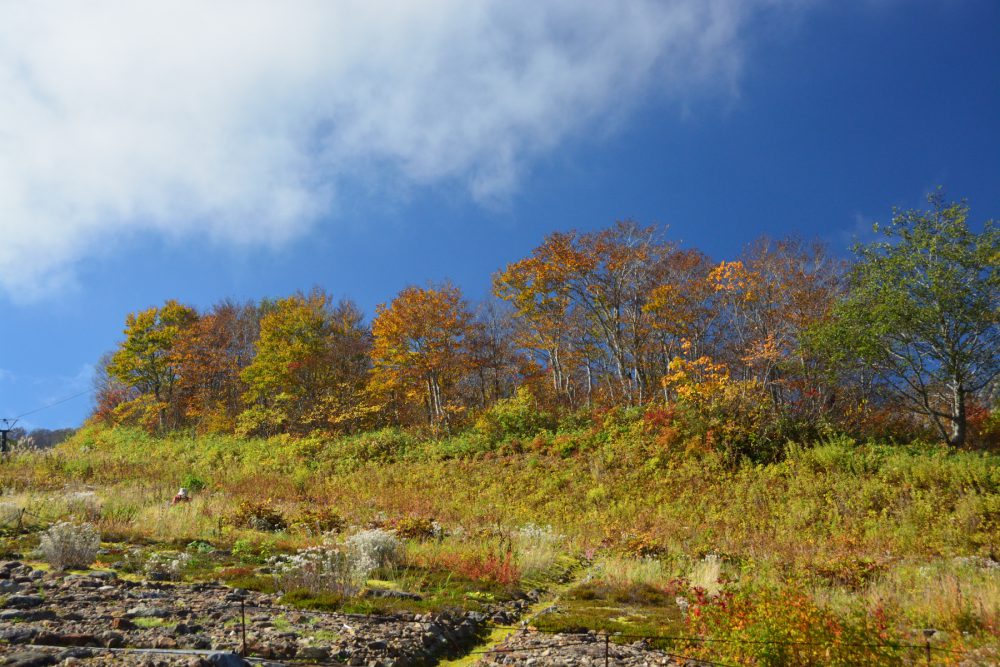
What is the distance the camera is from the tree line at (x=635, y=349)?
18188 mm

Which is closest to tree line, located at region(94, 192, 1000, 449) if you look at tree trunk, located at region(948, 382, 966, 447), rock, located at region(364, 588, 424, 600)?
tree trunk, located at region(948, 382, 966, 447)

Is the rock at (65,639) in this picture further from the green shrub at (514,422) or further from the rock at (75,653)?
the green shrub at (514,422)

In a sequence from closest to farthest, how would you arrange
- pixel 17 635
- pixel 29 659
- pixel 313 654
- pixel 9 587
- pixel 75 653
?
pixel 29 659
pixel 75 653
pixel 17 635
pixel 313 654
pixel 9 587

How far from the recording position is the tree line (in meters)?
18.2

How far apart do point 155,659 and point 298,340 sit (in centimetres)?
3253

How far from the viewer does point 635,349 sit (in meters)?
27.4

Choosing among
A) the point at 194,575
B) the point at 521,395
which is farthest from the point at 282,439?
the point at 194,575

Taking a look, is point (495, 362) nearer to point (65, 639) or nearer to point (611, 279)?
point (611, 279)

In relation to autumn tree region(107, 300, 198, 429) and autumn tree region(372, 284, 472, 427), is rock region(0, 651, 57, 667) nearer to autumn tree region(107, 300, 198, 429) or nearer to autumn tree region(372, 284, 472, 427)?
autumn tree region(372, 284, 472, 427)

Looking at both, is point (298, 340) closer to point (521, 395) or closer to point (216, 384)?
point (216, 384)

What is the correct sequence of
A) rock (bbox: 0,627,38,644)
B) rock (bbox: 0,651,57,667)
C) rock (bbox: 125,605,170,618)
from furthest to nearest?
1. rock (bbox: 125,605,170,618)
2. rock (bbox: 0,627,38,644)
3. rock (bbox: 0,651,57,667)

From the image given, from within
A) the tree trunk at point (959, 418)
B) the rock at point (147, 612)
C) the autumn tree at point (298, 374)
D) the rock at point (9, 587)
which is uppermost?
the autumn tree at point (298, 374)

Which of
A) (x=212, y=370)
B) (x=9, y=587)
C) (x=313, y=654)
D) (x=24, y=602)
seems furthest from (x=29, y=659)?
(x=212, y=370)

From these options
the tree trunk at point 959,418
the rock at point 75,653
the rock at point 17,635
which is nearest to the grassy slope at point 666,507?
the tree trunk at point 959,418
